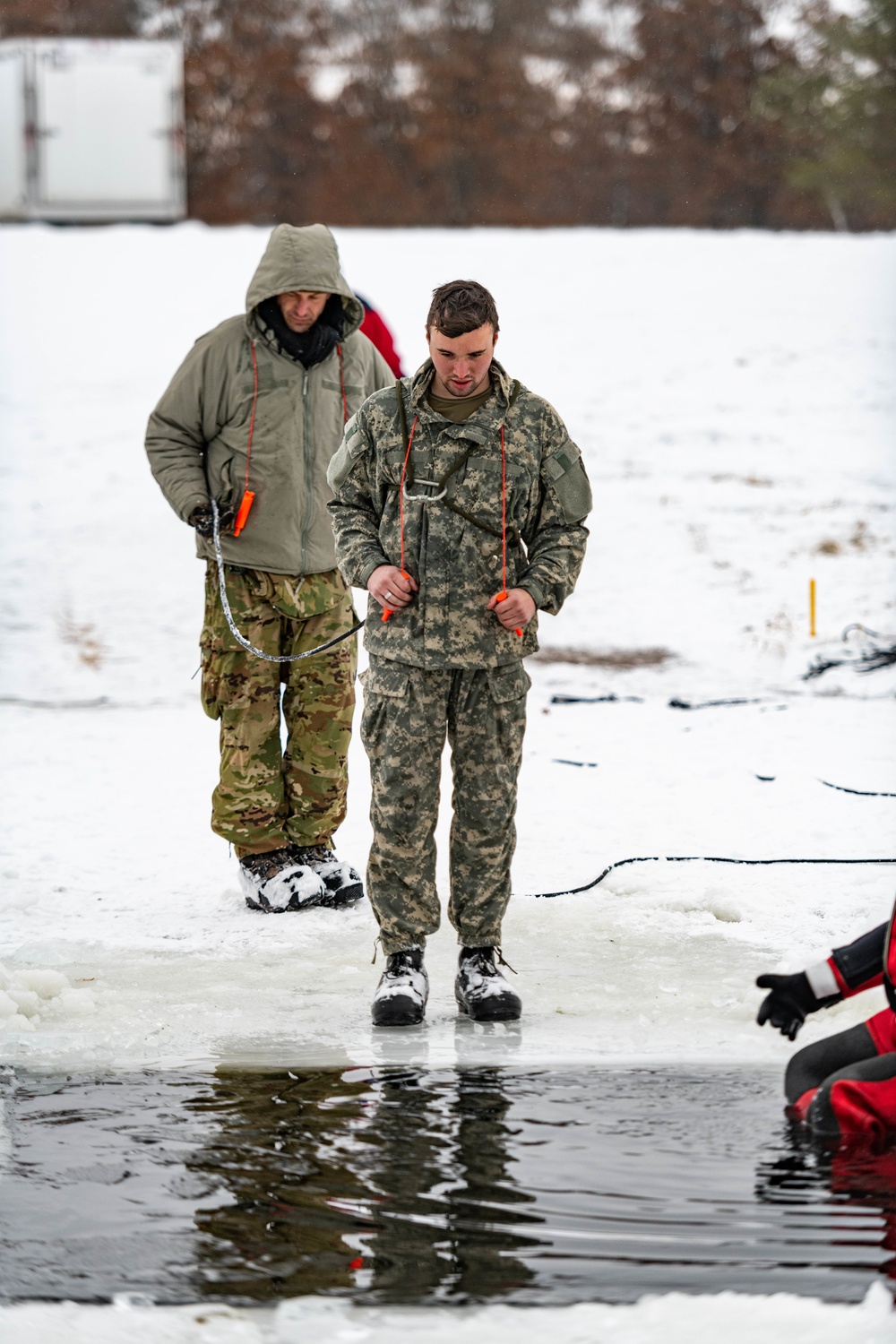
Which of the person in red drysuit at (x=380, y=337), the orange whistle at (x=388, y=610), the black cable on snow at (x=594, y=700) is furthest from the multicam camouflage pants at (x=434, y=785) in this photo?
the black cable on snow at (x=594, y=700)

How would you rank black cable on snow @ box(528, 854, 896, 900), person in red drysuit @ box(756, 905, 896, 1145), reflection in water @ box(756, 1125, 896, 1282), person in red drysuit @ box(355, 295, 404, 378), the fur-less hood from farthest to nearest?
person in red drysuit @ box(355, 295, 404, 378) → black cable on snow @ box(528, 854, 896, 900) → the fur-less hood → person in red drysuit @ box(756, 905, 896, 1145) → reflection in water @ box(756, 1125, 896, 1282)

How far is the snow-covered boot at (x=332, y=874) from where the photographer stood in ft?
16.2

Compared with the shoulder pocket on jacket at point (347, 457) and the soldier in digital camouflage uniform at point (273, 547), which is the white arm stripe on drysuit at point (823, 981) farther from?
the soldier in digital camouflage uniform at point (273, 547)

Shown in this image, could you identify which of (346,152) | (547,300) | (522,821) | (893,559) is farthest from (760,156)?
(522,821)

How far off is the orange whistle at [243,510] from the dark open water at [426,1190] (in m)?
1.80

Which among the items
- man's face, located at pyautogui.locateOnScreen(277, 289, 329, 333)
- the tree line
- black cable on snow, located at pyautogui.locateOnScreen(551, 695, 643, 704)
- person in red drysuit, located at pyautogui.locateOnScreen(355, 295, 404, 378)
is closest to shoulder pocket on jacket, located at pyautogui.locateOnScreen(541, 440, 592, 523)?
man's face, located at pyautogui.locateOnScreen(277, 289, 329, 333)

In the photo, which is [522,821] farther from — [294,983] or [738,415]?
[738,415]

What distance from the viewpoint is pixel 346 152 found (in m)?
24.8

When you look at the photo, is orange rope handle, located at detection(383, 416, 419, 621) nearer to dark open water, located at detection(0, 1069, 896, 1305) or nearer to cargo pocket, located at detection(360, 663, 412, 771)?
cargo pocket, located at detection(360, 663, 412, 771)

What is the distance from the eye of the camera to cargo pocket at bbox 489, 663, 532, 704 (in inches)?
150

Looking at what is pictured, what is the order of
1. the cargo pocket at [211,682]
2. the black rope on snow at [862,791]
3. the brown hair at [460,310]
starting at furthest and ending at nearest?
the black rope on snow at [862,791]
the cargo pocket at [211,682]
the brown hair at [460,310]

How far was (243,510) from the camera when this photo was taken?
477 cm

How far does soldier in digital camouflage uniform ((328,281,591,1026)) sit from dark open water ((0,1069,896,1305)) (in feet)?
1.72

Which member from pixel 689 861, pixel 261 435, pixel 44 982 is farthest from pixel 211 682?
pixel 689 861
